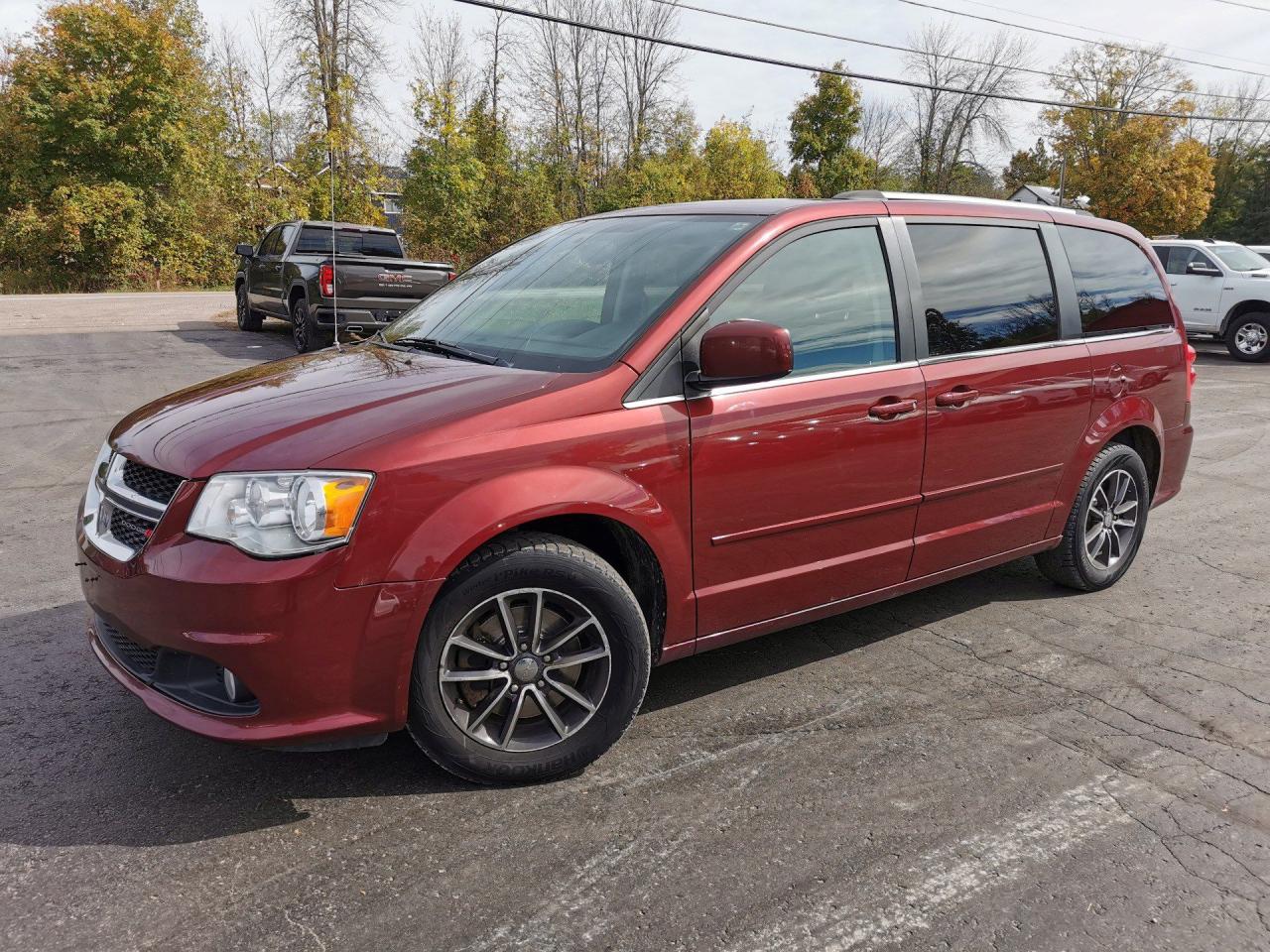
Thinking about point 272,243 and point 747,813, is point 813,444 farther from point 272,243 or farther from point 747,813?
point 272,243

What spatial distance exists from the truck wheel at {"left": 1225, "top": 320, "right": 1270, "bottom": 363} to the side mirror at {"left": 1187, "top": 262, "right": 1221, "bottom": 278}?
88cm

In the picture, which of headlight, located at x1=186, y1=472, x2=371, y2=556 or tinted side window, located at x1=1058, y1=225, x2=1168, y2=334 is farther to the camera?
tinted side window, located at x1=1058, y1=225, x2=1168, y2=334

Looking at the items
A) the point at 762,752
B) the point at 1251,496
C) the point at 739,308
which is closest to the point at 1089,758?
the point at 762,752

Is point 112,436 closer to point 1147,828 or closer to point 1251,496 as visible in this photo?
point 1147,828

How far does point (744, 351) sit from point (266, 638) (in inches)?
63.6

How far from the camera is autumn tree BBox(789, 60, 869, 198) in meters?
39.7

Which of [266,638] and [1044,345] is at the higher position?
[1044,345]

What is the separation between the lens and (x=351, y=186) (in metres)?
21.9

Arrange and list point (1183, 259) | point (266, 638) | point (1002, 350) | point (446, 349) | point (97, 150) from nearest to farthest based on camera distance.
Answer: point (266, 638), point (446, 349), point (1002, 350), point (1183, 259), point (97, 150)

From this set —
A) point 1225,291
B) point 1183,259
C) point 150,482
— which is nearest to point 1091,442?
point 150,482

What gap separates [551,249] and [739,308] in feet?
3.68

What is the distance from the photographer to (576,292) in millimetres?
3730

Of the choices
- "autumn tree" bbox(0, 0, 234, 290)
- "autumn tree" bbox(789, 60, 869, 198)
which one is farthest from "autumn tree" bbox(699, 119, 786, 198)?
"autumn tree" bbox(0, 0, 234, 290)

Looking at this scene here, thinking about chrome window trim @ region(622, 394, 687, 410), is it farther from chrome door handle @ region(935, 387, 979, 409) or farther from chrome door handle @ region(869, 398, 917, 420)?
chrome door handle @ region(935, 387, 979, 409)
